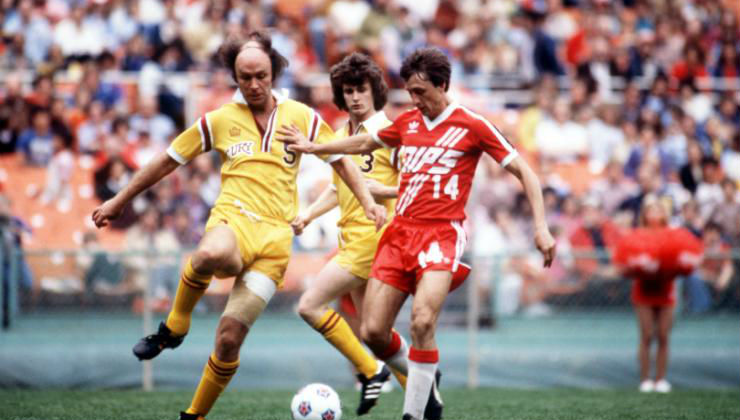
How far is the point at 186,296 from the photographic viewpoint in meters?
7.21

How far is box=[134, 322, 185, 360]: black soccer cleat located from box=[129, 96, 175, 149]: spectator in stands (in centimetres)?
808

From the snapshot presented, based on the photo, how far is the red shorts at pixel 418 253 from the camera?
7.09 metres

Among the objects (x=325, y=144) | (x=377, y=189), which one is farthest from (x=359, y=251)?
(x=325, y=144)

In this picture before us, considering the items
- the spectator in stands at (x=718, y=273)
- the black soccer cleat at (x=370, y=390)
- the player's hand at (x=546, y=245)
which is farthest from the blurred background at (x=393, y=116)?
the player's hand at (x=546, y=245)

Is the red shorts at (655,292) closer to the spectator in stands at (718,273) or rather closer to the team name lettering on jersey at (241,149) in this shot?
the spectator in stands at (718,273)

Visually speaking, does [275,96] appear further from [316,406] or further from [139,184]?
[316,406]

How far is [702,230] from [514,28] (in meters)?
6.22

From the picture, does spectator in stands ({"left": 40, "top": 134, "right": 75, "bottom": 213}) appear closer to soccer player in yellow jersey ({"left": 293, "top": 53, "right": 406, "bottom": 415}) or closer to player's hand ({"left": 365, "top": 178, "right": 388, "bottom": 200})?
soccer player in yellow jersey ({"left": 293, "top": 53, "right": 406, "bottom": 415})

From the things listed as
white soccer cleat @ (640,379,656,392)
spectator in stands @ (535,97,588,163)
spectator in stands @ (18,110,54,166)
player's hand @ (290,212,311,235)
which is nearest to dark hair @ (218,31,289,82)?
player's hand @ (290,212,311,235)

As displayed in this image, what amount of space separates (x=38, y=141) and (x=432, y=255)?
350 inches

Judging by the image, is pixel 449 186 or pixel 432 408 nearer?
pixel 449 186

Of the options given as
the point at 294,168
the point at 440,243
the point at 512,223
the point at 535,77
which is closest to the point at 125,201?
the point at 294,168

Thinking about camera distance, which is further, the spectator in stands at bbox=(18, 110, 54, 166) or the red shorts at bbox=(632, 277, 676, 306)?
the spectator in stands at bbox=(18, 110, 54, 166)

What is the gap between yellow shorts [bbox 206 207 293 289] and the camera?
7.15 meters
